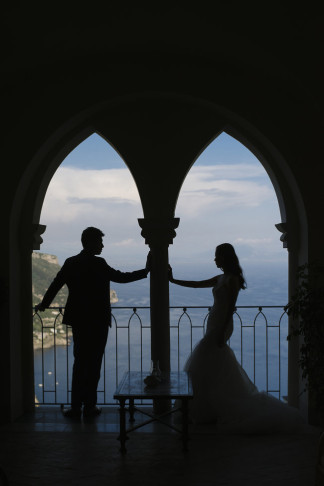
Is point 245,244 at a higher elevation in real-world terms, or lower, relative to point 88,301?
higher

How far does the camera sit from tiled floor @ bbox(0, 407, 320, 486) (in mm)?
2893

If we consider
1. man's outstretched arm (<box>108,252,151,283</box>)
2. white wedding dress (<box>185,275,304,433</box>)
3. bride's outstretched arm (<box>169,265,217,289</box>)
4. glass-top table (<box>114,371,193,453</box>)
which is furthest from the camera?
bride's outstretched arm (<box>169,265,217,289</box>)

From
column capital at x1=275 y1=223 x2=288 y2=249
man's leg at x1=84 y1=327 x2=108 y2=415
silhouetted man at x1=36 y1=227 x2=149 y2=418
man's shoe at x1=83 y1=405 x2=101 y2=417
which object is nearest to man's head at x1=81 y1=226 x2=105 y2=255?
silhouetted man at x1=36 y1=227 x2=149 y2=418

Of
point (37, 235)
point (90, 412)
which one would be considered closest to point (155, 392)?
point (90, 412)

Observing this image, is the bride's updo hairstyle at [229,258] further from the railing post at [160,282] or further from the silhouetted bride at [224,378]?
the railing post at [160,282]

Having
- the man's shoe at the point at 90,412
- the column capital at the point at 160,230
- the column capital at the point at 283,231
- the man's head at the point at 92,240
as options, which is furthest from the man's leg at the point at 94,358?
the column capital at the point at 283,231

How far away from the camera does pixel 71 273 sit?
160 inches

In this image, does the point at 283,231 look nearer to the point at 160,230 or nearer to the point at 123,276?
the point at 160,230

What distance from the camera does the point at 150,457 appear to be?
3.24m

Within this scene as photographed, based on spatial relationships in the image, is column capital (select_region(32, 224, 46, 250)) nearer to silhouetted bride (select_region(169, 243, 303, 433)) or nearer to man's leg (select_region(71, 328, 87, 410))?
man's leg (select_region(71, 328, 87, 410))

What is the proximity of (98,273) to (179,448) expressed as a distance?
1.52 metres

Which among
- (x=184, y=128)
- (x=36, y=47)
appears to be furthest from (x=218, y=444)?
(x=36, y=47)

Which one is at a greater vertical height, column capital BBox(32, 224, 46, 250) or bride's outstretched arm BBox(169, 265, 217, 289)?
column capital BBox(32, 224, 46, 250)

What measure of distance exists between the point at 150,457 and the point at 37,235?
2.28 m
